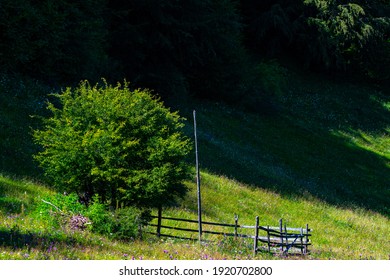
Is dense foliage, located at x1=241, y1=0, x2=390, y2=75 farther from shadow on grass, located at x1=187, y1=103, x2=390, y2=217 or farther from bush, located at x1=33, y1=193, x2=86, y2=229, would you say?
bush, located at x1=33, y1=193, x2=86, y2=229

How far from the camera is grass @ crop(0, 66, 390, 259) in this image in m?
12.7

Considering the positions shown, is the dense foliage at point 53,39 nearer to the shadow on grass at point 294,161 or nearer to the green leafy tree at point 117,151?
the shadow on grass at point 294,161

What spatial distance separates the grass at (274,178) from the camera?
12742 mm

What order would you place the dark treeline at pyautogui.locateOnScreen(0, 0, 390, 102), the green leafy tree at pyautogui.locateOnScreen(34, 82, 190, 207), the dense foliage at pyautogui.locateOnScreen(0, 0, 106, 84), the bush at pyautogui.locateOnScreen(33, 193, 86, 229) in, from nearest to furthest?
1. the bush at pyautogui.locateOnScreen(33, 193, 86, 229)
2. the green leafy tree at pyautogui.locateOnScreen(34, 82, 190, 207)
3. the dense foliage at pyautogui.locateOnScreen(0, 0, 106, 84)
4. the dark treeline at pyautogui.locateOnScreen(0, 0, 390, 102)

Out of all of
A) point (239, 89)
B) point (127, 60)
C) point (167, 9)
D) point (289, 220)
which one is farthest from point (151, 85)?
point (289, 220)

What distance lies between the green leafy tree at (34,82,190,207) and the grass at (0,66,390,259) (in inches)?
47.2

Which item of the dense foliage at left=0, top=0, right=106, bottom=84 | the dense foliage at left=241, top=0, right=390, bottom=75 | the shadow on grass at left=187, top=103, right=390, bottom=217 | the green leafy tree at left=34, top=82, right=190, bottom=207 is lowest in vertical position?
the shadow on grass at left=187, top=103, right=390, bottom=217

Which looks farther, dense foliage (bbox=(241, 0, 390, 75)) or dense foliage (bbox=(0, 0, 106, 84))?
A: dense foliage (bbox=(241, 0, 390, 75))

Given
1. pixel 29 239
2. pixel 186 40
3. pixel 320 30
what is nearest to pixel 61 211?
pixel 29 239

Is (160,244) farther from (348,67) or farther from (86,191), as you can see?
(348,67)

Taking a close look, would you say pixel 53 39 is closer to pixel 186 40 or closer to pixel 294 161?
pixel 186 40

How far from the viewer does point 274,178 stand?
101ft

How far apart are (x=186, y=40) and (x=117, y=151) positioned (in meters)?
26.6

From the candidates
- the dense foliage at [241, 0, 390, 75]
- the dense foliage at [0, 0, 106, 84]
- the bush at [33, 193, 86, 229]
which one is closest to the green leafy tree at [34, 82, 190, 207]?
the bush at [33, 193, 86, 229]
